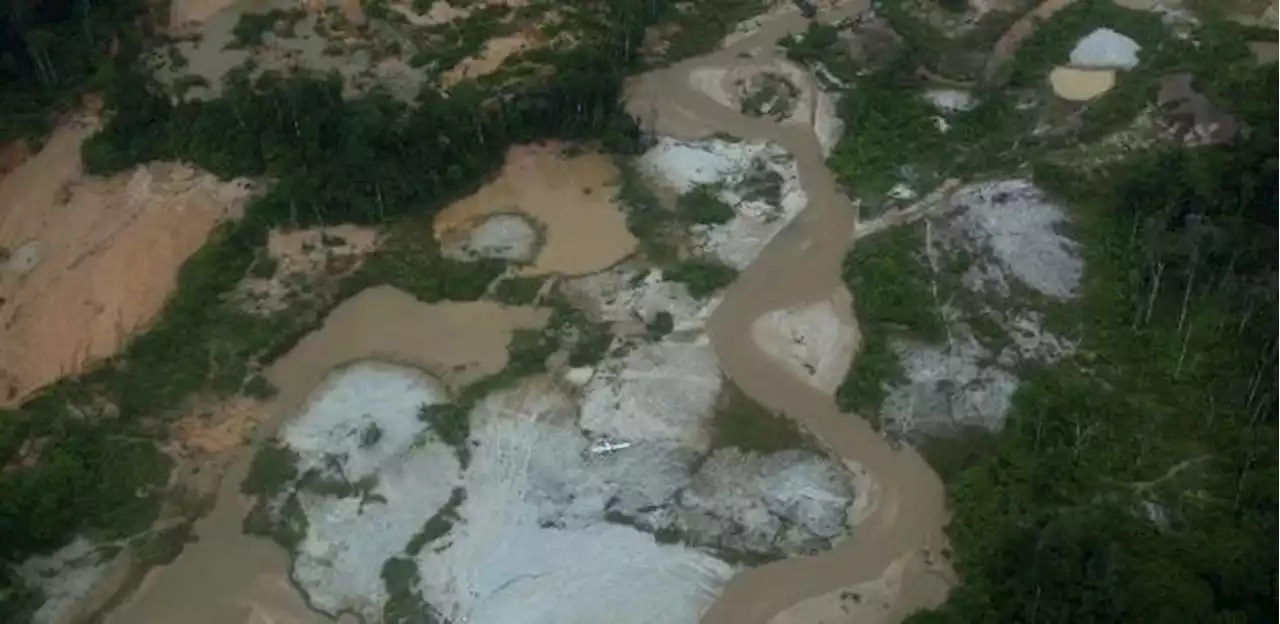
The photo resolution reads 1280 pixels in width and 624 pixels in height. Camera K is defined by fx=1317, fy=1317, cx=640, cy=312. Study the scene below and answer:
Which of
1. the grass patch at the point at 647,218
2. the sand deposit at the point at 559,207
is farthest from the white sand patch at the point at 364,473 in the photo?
the grass patch at the point at 647,218

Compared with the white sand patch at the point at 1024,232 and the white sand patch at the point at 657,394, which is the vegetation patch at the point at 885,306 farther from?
the white sand patch at the point at 657,394

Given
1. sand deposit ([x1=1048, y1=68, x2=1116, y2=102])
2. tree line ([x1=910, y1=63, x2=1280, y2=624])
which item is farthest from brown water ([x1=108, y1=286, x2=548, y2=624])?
sand deposit ([x1=1048, y1=68, x2=1116, y2=102])

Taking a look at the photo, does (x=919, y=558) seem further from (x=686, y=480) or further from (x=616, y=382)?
(x=616, y=382)

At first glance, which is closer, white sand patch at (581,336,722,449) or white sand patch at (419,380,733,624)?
white sand patch at (419,380,733,624)

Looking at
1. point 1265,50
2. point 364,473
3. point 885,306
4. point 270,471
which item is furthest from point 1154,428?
point 270,471

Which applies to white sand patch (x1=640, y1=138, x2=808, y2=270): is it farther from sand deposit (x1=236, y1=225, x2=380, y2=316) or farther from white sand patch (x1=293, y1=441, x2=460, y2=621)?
white sand patch (x1=293, y1=441, x2=460, y2=621)

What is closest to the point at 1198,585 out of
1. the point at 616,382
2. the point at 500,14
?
the point at 616,382
